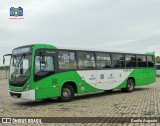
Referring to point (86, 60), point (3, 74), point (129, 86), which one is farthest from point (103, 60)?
point (3, 74)

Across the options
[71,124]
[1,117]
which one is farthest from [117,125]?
[1,117]

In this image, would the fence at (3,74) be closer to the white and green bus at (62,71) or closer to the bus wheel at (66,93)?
the white and green bus at (62,71)

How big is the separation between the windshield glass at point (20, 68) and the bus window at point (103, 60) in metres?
4.84

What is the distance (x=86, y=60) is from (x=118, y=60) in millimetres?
3381

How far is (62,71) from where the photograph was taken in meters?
15.1

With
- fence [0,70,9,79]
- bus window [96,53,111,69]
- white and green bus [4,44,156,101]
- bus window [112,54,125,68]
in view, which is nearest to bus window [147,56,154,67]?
white and green bus [4,44,156,101]

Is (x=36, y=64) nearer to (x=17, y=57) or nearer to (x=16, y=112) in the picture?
(x=17, y=57)

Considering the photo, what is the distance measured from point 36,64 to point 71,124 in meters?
5.53

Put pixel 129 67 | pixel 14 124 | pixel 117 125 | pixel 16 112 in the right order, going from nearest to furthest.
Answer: pixel 117 125 < pixel 14 124 < pixel 16 112 < pixel 129 67

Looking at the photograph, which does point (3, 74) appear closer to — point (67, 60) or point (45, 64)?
point (67, 60)

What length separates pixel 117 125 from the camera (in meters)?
8.71

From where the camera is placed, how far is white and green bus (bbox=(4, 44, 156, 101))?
547 inches

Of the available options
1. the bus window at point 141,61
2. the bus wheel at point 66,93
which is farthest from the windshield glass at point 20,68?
the bus window at point 141,61

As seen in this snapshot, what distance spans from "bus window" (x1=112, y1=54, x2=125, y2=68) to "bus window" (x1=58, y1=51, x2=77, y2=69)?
12.5 feet
